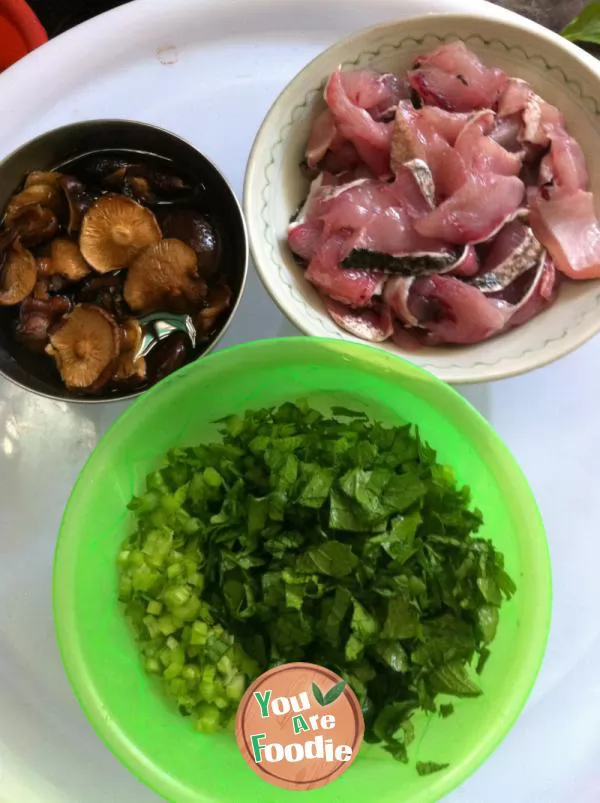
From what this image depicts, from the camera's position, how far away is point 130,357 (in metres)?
1.10

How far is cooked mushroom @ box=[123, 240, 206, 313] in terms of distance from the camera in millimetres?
1112

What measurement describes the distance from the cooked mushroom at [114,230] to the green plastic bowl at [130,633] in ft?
0.87

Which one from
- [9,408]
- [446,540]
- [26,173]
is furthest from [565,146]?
[9,408]

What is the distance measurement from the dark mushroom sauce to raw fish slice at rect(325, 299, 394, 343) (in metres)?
0.16

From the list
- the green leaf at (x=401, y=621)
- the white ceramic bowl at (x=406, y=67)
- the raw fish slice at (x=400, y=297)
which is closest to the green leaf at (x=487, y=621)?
the green leaf at (x=401, y=621)

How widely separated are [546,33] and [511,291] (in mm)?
451

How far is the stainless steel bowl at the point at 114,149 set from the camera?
3.56 feet

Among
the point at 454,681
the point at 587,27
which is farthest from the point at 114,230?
the point at 587,27

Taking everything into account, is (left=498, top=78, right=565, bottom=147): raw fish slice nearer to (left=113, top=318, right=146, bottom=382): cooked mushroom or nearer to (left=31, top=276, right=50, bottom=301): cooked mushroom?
(left=113, top=318, right=146, bottom=382): cooked mushroom

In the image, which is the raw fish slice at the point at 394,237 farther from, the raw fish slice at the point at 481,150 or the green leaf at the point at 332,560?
the green leaf at the point at 332,560

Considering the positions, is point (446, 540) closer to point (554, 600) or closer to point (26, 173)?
point (554, 600)

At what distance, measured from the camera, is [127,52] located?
1.33 meters

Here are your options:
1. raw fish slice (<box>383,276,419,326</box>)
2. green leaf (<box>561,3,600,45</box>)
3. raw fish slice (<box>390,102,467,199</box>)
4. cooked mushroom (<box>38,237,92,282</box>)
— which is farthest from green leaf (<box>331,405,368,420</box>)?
green leaf (<box>561,3,600,45</box>)

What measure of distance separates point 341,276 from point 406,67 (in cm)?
41
